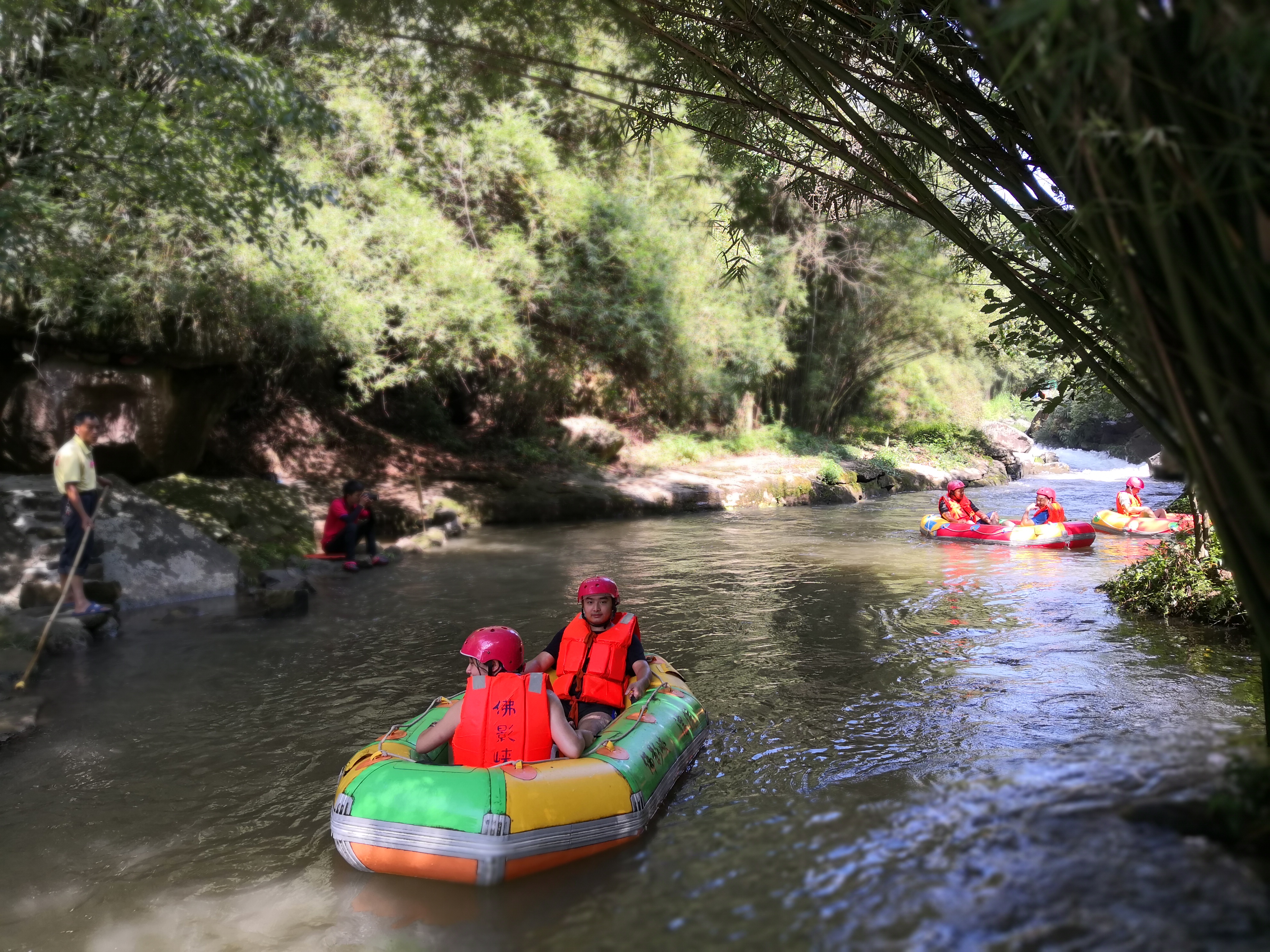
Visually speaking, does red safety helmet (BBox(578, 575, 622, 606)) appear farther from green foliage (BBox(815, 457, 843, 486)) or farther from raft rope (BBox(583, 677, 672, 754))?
green foliage (BBox(815, 457, 843, 486))

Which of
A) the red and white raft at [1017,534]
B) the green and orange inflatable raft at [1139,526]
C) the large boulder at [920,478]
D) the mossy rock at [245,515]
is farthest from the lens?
the large boulder at [920,478]

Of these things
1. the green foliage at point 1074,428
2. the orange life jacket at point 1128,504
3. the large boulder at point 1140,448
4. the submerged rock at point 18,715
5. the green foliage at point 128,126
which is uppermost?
the green foliage at point 128,126

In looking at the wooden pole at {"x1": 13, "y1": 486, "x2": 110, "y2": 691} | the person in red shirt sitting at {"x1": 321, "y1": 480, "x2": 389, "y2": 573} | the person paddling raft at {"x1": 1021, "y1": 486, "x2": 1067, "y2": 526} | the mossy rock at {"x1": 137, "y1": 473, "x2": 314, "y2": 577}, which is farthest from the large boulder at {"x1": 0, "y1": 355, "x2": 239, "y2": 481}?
the person paddling raft at {"x1": 1021, "y1": 486, "x2": 1067, "y2": 526}

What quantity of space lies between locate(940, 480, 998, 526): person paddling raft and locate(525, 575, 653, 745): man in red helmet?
8.45 meters

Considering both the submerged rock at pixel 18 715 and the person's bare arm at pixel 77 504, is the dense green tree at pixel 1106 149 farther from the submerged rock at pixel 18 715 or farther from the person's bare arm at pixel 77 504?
the person's bare arm at pixel 77 504

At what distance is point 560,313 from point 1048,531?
771 centimetres

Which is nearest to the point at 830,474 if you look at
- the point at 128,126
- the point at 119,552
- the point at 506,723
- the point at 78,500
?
the point at 119,552

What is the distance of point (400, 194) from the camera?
12938 millimetres

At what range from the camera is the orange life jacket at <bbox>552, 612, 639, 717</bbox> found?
505cm

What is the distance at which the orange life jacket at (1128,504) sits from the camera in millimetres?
12594

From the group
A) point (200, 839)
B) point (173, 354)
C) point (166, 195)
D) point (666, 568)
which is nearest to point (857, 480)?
point (666, 568)

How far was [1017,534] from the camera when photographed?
11.8m

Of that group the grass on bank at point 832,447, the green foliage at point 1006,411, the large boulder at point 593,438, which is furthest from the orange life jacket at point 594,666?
the green foliage at point 1006,411

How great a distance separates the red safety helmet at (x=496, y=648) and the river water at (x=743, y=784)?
90cm
